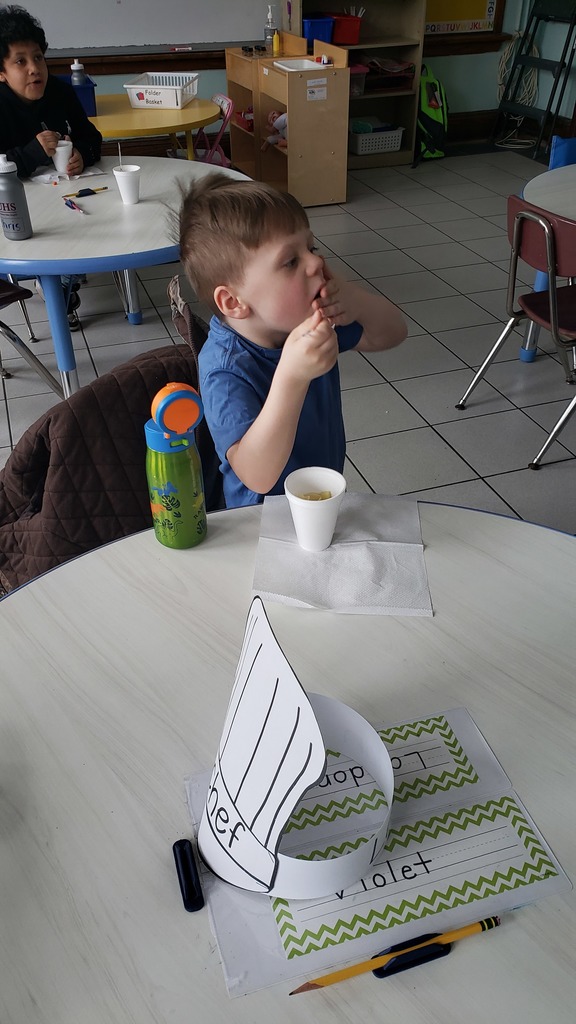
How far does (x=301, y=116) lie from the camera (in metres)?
4.61

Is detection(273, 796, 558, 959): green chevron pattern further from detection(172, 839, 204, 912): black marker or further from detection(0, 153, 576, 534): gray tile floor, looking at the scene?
detection(0, 153, 576, 534): gray tile floor

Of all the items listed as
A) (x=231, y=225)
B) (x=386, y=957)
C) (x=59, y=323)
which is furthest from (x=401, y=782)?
(x=59, y=323)

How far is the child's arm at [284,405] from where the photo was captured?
98 centimetres

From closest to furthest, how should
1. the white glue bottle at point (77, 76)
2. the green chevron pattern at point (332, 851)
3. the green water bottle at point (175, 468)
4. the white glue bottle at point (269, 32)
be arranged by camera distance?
the green chevron pattern at point (332, 851)
the green water bottle at point (175, 468)
the white glue bottle at point (77, 76)
the white glue bottle at point (269, 32)

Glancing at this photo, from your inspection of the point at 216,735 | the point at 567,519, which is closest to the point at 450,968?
the point at 216,735

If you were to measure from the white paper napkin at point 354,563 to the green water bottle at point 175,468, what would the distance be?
0.34 feet

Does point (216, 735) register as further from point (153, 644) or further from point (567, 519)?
point (567, 519)

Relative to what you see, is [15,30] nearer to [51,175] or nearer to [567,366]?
[51,175]

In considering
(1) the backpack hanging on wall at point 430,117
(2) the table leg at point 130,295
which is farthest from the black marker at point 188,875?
(1) the backpack hanging on wall at point 430,117

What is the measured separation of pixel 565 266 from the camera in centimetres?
229

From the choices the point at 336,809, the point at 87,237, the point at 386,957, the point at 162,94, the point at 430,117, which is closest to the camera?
the point at 386,957

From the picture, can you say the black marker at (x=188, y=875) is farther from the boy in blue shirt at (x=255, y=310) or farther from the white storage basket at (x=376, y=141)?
the white storage basket at (x=376, y=141)

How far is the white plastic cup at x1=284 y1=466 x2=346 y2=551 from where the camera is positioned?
966mm

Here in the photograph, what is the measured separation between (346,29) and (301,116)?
1.02m
